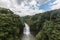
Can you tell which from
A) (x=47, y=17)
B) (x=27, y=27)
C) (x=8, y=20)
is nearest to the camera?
(x=8, y=20)

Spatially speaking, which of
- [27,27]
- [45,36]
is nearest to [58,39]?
[45,36]

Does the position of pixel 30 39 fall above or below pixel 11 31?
below

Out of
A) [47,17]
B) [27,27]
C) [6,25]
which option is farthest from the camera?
[27,27]

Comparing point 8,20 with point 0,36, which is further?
point 8,20

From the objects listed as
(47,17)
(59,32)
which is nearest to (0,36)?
(59,32)

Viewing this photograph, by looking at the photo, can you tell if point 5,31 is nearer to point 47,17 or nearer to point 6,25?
point 6,25

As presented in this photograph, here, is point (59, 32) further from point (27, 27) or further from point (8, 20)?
point (27, 27)

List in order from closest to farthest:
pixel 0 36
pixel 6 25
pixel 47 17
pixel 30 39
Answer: pixel 0 36
pixel 6 25
pixel 30 39
pixel 47 17

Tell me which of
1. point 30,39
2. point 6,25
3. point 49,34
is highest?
point 6,25

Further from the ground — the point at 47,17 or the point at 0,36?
the point at 47,17
